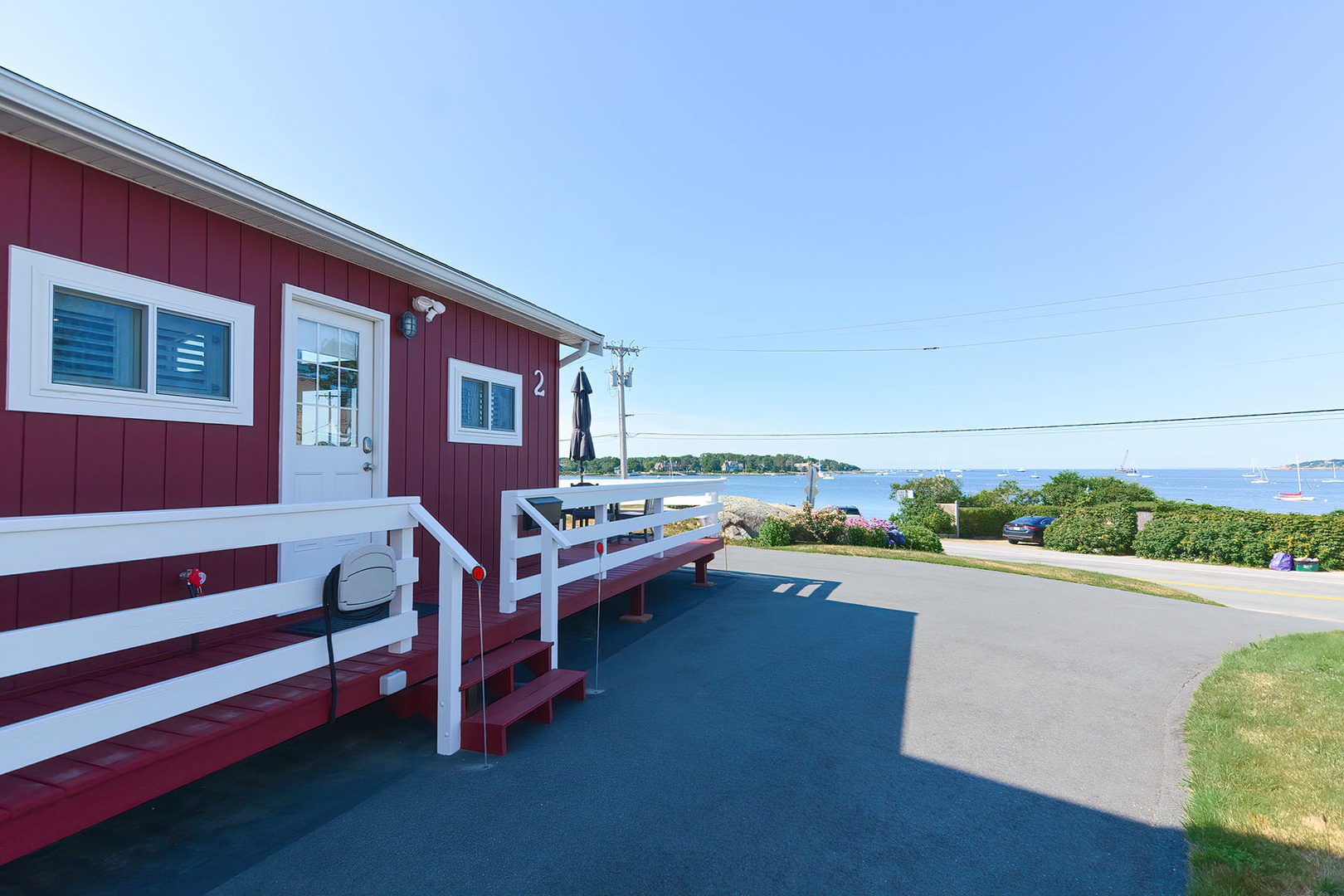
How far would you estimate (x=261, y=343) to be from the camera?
386 cm

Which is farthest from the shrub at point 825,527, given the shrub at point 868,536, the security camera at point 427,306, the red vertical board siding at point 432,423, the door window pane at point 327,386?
the door window pane at point 327,386

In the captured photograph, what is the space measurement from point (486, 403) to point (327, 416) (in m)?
1.81

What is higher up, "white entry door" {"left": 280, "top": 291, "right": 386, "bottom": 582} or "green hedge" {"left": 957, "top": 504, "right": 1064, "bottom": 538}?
"white entry door" {"left": 280, "top": 291, "right": 386, "bottom": 582}

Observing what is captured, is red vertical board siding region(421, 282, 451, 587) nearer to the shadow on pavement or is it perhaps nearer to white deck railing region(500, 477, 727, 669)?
white deck railing region(500, 477, 727, 669)

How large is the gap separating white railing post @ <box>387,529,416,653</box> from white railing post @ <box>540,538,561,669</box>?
1.10m

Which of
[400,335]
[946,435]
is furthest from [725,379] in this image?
[400,335]

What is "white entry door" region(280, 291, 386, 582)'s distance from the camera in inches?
159

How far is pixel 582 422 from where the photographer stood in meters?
8.00

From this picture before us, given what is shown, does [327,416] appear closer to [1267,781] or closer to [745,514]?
[1267,781]

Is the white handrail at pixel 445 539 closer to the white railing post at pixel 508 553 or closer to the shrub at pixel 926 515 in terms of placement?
the white railing post at pixel 508 553

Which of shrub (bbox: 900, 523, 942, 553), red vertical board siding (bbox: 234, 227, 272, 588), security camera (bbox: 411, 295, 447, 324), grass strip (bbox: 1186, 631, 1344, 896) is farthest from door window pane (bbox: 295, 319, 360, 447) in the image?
shrub (bbox: 900, 523, 942, 553)

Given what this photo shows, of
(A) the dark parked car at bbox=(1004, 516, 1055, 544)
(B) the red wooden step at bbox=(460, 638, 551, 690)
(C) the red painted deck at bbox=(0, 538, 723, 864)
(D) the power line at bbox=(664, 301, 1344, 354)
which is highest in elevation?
(D) the power line at bbox=(664, 301, 1344, 354)

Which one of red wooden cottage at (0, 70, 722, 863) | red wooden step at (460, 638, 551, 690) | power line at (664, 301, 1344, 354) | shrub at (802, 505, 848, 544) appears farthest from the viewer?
power line at (664, 301, 1344, 354)

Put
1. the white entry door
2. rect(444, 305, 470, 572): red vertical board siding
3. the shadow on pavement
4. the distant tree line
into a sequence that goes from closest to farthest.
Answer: the shadow on pavement → the white entry door → rect(444, 305, 470, 572): red vertical board siding → the distant tree line
